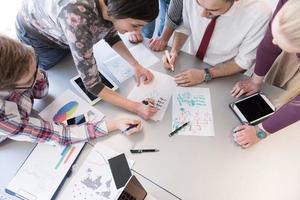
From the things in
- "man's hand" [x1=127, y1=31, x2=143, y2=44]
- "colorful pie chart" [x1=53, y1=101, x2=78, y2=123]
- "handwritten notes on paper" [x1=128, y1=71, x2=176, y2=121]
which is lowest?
"colorful pie chart" [x1=53, y1=101, x2=78, y2=123]

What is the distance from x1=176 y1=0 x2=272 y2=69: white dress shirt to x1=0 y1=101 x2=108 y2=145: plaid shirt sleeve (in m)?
0.63

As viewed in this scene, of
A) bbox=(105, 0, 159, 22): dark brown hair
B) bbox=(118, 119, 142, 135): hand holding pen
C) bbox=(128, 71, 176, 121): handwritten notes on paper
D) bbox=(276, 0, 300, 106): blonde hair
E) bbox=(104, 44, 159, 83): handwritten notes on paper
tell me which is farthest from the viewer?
bbox=(104, 44, 159, 83): handwritten notes on paper

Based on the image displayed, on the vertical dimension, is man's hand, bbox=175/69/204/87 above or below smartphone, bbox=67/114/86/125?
above

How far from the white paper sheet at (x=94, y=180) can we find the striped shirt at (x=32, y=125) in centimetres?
9

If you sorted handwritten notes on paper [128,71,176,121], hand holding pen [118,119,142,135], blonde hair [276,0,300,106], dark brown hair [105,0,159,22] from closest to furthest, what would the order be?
blonde hair [276,0,300,106] → dark brown hair [105,0,159,22] → hand holding pen [118,119,142,135] → handwritten notes on paper [128,71,176,121]

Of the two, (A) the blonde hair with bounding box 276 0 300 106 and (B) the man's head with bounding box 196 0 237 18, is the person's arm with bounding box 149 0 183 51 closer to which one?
(B) the man's head with bounding box 196 0 237 18

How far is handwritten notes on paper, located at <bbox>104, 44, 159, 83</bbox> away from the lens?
127 cm

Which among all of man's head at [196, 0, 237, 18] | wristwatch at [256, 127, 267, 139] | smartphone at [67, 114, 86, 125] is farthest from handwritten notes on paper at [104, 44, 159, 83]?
wristwatch at [256, 127, 267, 139]

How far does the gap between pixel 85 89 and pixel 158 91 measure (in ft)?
1.08

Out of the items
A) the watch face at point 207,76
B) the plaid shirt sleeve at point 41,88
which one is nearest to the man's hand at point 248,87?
the watch face at point 207,76

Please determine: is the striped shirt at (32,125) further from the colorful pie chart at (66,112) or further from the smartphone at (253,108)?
the smartphone at (253,108)

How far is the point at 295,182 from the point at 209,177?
0.31 meters

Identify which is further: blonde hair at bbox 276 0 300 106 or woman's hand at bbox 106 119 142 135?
woman's hand at bbox 106 119 142 135

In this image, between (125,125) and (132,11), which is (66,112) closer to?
(125,125)
